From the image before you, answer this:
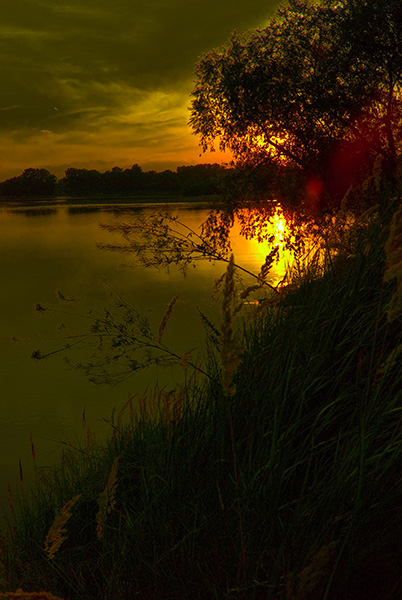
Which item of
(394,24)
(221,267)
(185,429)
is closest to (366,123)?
(394,24)

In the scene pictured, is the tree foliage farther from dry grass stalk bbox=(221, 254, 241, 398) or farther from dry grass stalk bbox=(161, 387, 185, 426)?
dry grass stalk bbox=(221, 254, 241, 398)

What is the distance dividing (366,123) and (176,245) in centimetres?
961

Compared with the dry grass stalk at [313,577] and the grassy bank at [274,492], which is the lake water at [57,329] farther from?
the dry grass stalk at [313,577]

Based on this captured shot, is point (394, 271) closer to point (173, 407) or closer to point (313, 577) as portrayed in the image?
point (313, 577)

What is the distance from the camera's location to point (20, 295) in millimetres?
14914

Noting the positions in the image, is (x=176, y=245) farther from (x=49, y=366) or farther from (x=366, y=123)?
(x=366, y=123)

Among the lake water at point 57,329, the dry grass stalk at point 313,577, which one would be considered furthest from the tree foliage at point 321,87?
the dry grass stalk at point 313,577

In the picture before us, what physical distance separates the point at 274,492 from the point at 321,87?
12.5 meters

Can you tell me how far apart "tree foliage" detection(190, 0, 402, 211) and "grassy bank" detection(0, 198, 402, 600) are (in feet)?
33.3

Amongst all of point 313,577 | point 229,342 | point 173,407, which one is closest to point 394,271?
point 229,342

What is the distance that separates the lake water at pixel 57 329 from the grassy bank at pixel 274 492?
2.81 feet

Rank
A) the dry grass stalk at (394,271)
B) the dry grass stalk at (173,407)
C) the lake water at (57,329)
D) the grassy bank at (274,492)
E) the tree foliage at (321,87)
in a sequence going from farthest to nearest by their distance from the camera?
the tree foliage at (321,87) → the lake water at (57,329) → the dry grass stalk at (173,407) → the grassy bank at (274,492) → the dry grass stalk at (394,271)

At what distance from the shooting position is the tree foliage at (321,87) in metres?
12.5

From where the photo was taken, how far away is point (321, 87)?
1251cm
